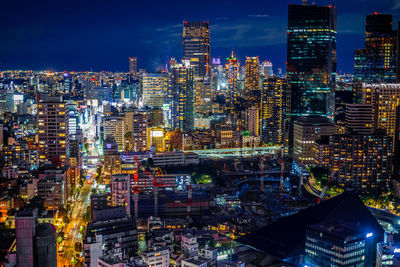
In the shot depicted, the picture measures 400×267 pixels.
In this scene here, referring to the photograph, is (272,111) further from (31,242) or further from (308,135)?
(31,242)

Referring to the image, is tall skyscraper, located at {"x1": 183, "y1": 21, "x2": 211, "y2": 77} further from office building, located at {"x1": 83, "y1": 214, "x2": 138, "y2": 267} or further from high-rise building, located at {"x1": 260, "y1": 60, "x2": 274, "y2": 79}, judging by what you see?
office building, located at {"x1": 83, "y1": 214, "x2": 138, "y2": 267}

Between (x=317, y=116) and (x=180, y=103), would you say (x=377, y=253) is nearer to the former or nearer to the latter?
(x=317, y=116)

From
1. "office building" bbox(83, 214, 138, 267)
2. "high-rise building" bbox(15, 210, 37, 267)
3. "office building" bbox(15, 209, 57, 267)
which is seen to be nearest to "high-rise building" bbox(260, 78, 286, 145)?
"office building" bbox(83, 214, 138, 267)

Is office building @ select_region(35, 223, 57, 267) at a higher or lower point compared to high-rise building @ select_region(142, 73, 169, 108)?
lower

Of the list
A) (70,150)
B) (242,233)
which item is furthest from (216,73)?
(242,233)

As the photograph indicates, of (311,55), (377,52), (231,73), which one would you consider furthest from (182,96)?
(231,73)
